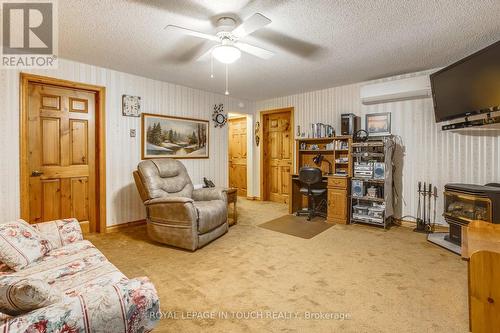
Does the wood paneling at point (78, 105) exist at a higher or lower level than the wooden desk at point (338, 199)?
higher

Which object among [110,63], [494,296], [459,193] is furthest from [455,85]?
A: [110,63]

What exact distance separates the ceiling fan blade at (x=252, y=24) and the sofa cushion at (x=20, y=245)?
2265 mm

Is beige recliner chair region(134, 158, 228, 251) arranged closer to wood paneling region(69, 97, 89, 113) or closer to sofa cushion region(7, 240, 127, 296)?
sofa cushion region(7, 240, 127, 296)

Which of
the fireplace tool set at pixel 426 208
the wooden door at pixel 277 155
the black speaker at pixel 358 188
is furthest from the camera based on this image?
the wooden door at pixel 277 155

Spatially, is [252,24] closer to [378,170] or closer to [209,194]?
[209,194]

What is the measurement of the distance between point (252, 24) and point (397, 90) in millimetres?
2871

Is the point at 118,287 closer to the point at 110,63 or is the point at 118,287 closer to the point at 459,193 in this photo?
the point at 110,63

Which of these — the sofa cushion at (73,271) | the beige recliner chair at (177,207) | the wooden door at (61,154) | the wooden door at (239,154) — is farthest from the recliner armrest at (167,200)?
the wooden door at (239,154)

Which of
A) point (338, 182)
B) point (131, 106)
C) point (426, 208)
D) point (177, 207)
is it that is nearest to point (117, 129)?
point (131, 106)

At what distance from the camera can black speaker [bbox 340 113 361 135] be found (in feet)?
14.0

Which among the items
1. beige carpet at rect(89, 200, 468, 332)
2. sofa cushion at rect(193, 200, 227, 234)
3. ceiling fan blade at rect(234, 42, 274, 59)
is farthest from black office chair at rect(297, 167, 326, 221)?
ceiling fan blade at rect(234, 42, 274, 59)

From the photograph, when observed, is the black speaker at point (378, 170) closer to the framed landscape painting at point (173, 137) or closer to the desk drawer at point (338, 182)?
the desk drawer at point (338, 182)

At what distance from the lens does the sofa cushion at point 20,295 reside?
887 millimetres

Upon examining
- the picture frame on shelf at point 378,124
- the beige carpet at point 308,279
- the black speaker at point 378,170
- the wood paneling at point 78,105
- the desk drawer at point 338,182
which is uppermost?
the wood paneling at point 78,105
